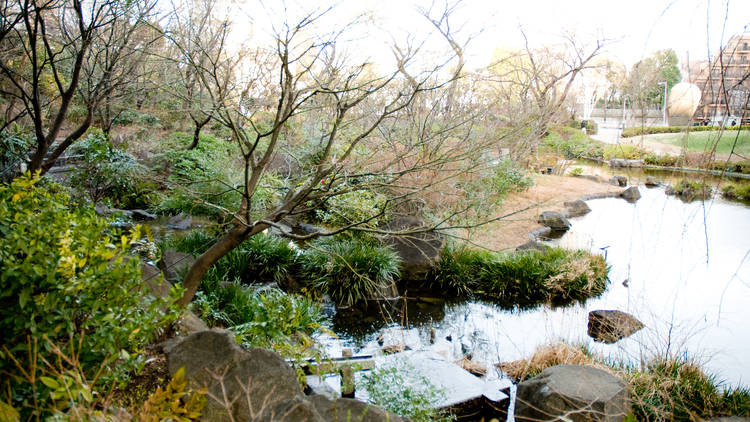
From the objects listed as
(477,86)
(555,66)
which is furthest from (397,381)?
(555,66)

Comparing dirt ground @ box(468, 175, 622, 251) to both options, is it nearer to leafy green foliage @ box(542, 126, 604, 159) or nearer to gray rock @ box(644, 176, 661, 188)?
leafy green foliage @ box(542, 126, 604, 159)

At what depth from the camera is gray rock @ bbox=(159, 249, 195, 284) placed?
5.65 meters

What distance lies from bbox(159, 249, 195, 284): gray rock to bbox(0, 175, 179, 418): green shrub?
3.60m

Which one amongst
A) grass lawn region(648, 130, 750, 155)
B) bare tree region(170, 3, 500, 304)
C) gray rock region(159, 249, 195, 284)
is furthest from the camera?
gray rock region(159, 249, 195, 284)

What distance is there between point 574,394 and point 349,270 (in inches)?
141

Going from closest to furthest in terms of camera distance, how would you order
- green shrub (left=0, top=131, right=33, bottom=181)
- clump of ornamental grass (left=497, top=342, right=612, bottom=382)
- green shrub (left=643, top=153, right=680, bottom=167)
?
clump of ornamental grass (left=497, top=342, right=612, bottom=382) → green shrub (left=0, top=131, right=33, bottom=181) → green shrub (left=643, top=153, right=680, bottom=167)

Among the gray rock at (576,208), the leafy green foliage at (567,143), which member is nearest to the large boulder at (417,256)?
the gray rock at (576,208)

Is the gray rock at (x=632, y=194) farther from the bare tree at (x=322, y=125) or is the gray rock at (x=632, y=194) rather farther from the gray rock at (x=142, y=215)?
the gray rock at (x=142, y=215)

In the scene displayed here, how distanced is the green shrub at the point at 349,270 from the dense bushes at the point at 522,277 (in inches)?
36.9

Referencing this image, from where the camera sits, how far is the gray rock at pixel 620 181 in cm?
1602

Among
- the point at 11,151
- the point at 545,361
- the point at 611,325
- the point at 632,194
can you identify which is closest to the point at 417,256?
the point at 611,325

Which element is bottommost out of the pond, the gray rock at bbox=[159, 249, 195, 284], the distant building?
the pond

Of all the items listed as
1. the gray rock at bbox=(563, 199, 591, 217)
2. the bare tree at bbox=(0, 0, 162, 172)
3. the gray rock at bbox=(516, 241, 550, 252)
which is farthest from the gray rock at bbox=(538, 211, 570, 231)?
the bare tree at bbox=(0, 0, 162, 172)

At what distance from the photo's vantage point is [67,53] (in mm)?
6484
